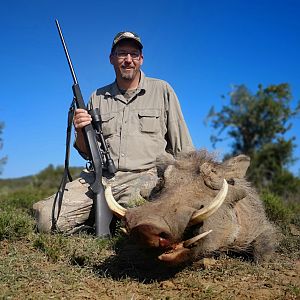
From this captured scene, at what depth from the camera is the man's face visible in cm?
565

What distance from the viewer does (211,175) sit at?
11.8 ft

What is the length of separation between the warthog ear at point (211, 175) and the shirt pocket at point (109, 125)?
2.05m

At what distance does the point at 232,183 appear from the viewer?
154 inches

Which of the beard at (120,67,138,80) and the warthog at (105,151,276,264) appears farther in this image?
the beard at (120,67,138,80)

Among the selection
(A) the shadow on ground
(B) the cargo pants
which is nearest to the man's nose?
(B) the cargo pants

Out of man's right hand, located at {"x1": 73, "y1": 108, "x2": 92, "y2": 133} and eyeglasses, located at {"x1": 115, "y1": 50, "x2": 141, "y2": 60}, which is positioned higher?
eyeglasses, located at {"x1": 115, "y1": 50, "x2": 141, "y2": 60}

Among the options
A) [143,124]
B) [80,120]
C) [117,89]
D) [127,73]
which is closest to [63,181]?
[80,120]

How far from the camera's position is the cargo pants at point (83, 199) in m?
4.97

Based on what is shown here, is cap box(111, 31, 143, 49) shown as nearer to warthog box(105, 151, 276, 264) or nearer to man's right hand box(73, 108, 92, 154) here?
man's right hand box(73, 108, 92, 154)

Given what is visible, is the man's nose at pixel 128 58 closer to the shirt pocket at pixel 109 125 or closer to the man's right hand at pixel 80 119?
the shirt pocket at pixel 109 125

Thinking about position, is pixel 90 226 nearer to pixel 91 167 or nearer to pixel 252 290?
pixel 91 167

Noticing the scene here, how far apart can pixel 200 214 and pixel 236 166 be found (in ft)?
4.60

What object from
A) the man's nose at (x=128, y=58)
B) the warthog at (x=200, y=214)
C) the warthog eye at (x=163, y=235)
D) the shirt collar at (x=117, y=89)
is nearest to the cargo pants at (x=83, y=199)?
the shirt collar at (x=117, y=89)

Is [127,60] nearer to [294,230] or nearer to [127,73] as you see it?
[127,73]
